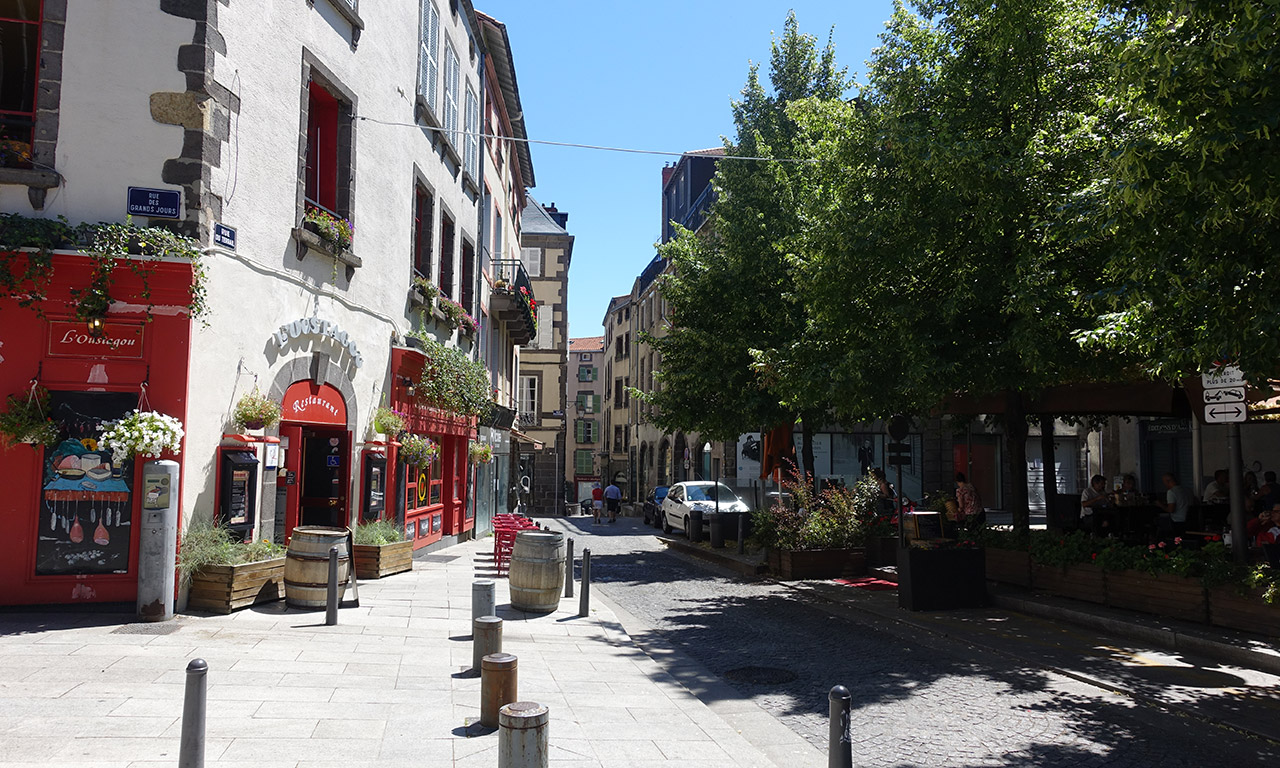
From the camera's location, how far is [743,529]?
1928 centimetres

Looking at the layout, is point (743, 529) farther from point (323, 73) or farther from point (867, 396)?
point (323, 73)

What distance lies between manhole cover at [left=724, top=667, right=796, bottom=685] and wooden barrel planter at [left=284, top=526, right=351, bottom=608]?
453 cm

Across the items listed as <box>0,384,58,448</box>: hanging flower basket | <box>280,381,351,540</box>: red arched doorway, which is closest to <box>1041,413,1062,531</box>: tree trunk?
<box>280,381,351,540</box>: red arched doorway

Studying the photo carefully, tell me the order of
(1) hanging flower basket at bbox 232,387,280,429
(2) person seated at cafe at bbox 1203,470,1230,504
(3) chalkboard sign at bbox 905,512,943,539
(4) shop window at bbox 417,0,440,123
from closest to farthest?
(1) hanging flower basket at bbox 232,387,280,429
(3) chalkboard sign at bbox 905,512,943,539
(2) person seated at cafe at bbox 1203,470,1230,504
(4) shop window at bbox 417,0,440,123

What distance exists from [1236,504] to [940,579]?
3372mm

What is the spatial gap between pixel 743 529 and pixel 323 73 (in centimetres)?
1209

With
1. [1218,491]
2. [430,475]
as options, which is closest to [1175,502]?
[1218,491]

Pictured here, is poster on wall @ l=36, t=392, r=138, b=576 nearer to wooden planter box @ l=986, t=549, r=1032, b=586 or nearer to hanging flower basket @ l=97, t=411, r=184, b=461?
hanging flower basket @ l=97, t=411, r=184, b=461

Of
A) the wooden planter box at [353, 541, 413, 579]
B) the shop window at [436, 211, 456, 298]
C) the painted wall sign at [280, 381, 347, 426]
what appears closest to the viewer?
the painted wall sign at [280, 381, 347, 426]

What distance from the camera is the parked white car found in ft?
79.6

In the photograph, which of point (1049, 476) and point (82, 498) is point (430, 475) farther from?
point (1049, 476)

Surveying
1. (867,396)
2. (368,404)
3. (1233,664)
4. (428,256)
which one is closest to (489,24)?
(428,256)

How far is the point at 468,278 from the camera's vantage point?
845 inches

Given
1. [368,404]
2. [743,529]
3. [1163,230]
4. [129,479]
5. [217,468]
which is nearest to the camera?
[1163,230]
